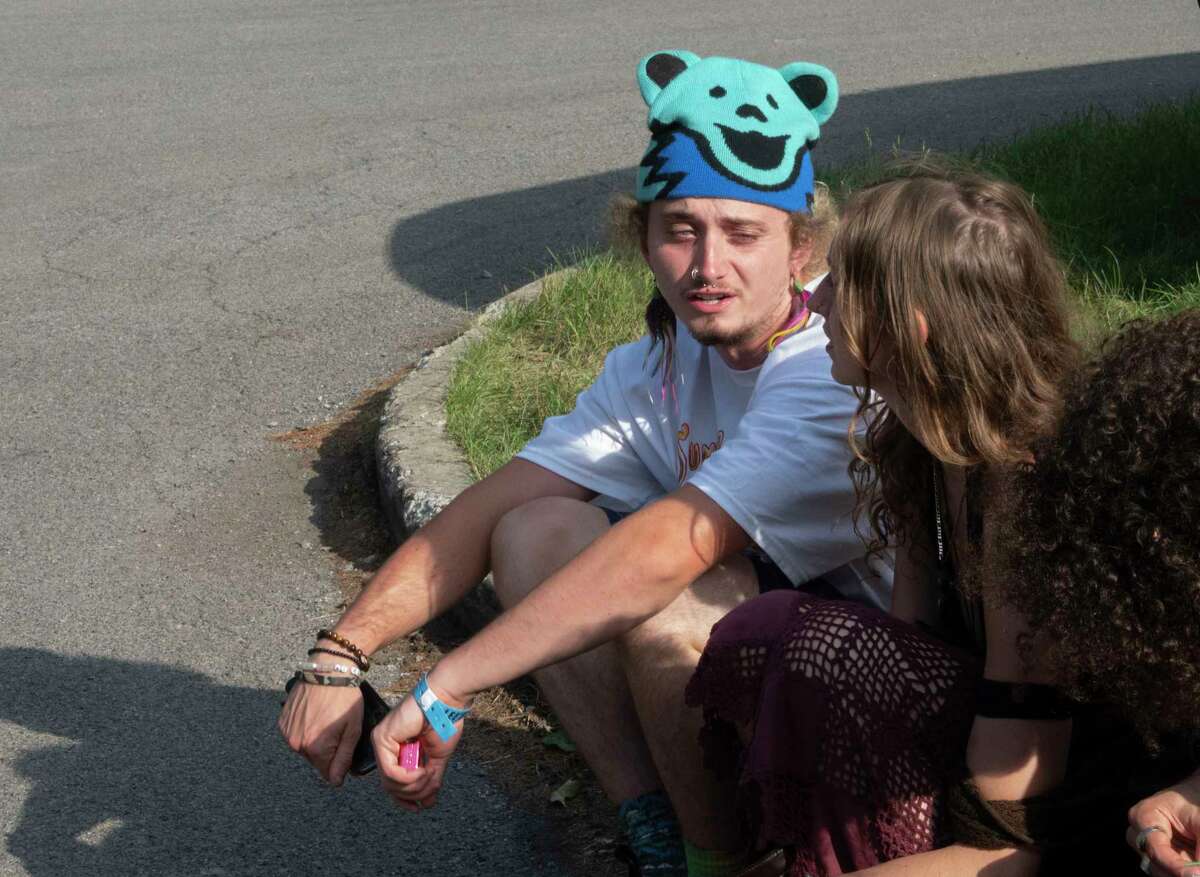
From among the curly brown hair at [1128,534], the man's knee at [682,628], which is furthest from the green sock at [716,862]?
the curly brown hair at [1128,534]

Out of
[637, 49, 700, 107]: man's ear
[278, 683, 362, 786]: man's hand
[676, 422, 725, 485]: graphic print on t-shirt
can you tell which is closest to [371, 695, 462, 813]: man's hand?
[278, 683, 362, 786]: man's hand

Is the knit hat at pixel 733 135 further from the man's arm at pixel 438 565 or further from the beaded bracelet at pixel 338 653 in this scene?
the beaded bracelet at pixel 338 653

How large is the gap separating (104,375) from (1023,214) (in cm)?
389

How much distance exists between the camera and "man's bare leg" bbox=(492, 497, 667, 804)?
261cm

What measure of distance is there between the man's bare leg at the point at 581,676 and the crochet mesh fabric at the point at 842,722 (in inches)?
15.5

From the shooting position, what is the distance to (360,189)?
7.29m

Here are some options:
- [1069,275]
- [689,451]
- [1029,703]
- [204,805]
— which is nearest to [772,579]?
[689,451]

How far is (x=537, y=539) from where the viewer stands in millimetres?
2715

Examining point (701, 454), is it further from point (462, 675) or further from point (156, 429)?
point (156, 429)

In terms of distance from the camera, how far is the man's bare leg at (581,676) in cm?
261

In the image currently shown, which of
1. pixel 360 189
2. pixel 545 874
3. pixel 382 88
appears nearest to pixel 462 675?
pixel 545 874

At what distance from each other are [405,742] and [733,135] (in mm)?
1183

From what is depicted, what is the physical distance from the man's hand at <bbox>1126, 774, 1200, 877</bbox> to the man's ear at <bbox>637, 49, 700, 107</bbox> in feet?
5.40

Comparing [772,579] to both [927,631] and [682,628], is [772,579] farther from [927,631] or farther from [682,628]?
[927,631]
